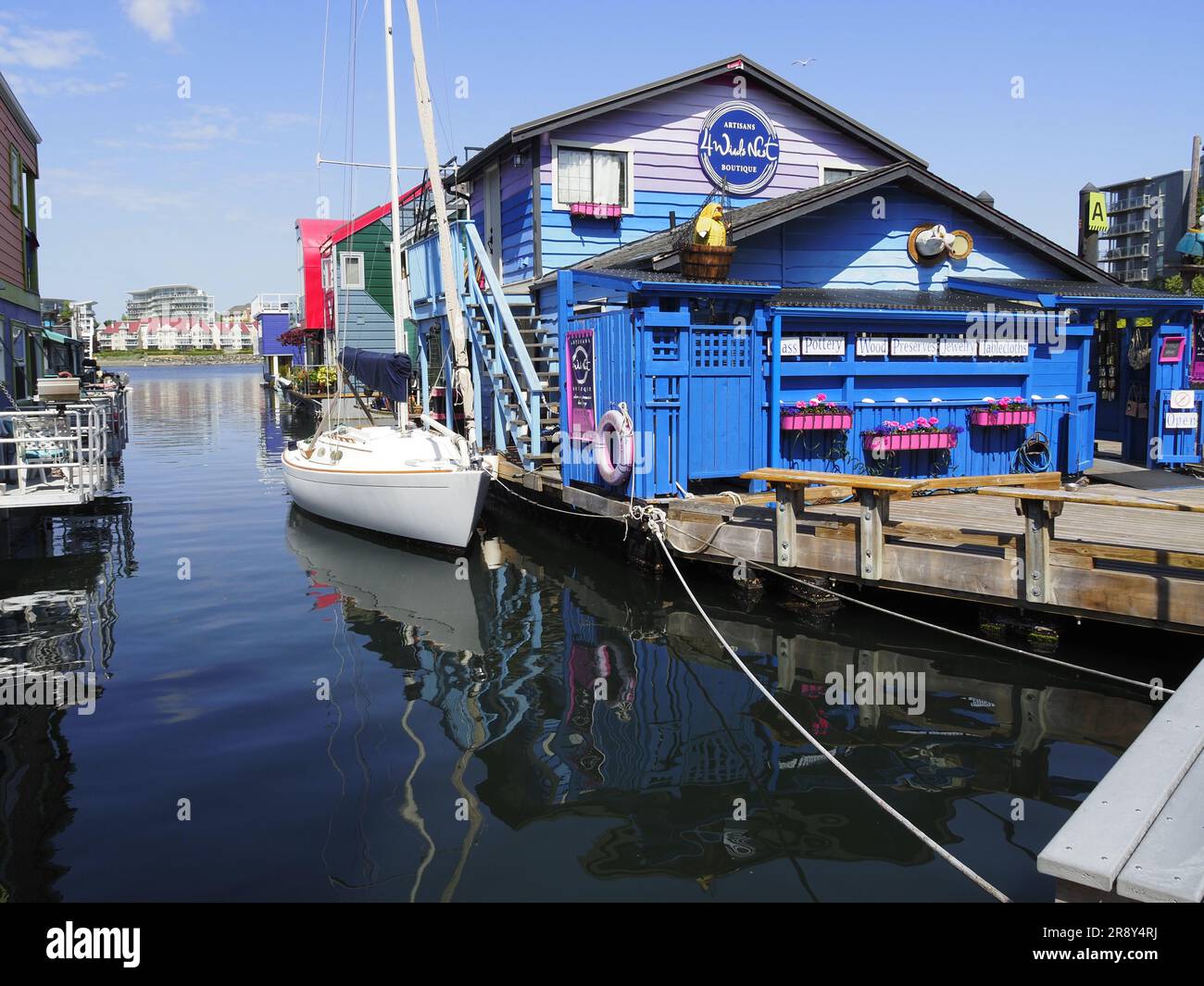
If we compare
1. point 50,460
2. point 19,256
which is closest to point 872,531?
point 50,460

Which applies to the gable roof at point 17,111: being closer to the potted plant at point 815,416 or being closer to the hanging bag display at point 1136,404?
the potted plant at point 815,416

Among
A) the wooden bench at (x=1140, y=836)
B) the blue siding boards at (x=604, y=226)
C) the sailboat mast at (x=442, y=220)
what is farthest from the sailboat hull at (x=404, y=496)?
the wooden bench at (x=1140, y=836)

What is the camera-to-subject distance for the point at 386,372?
16750 mm

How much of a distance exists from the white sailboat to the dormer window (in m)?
2.98

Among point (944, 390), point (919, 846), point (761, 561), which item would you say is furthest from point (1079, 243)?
point (919, 846)

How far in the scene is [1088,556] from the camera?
8578 millimetres

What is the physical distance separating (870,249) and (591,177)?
536 cm

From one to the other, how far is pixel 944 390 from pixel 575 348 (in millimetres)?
5354

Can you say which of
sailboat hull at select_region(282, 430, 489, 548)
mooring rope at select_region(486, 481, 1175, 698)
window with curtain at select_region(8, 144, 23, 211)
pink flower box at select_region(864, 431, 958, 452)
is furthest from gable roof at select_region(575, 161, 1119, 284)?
window with curtain at select_region(8, 144, 23, 211)

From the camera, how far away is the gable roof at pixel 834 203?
1498 centimetres

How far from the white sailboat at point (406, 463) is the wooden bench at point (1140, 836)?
10.4 meters

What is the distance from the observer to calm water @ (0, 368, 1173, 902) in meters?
5.64
